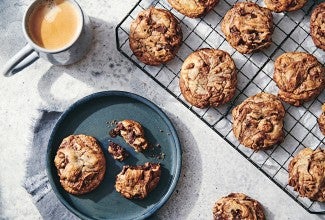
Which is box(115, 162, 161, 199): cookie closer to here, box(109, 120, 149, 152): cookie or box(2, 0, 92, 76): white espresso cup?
box(109, 120, 149, 152): cookie

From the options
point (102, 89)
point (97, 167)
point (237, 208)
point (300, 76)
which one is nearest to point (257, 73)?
point (300, 76)

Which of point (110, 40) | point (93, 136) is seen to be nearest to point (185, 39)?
point (110, 40)

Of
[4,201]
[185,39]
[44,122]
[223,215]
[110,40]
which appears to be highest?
[185,39]

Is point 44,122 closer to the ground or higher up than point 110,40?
closer to the ground

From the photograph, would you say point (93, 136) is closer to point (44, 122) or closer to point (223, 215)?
point (44, 122)

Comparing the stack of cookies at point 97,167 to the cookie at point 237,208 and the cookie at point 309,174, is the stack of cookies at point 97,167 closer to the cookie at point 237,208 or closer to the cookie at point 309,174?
the cookie at point 237,208

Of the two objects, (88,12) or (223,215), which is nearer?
(223,215)

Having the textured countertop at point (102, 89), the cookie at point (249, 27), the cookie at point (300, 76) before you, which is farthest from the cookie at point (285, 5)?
the textured countertop at point (102, 89)
